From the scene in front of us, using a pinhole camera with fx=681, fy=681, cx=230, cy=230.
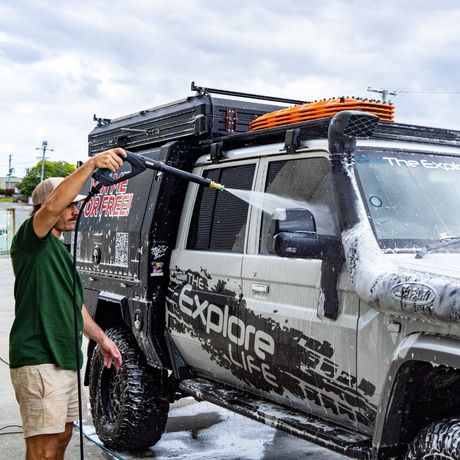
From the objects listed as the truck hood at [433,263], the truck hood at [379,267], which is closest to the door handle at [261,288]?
the truck hood at [379,267]

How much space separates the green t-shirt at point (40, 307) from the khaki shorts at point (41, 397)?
1.8 inches

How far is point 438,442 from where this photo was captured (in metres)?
2.70

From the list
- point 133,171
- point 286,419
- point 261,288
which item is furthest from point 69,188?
point 286,419

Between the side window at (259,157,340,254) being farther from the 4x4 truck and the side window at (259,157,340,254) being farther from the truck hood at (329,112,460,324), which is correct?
the truck hood at (329,112,460,324)

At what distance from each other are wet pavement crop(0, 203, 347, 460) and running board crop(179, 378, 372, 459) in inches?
33.7

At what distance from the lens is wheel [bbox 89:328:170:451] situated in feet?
16.1

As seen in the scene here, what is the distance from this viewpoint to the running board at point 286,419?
321 cm

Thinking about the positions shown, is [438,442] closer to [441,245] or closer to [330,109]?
[441,245]

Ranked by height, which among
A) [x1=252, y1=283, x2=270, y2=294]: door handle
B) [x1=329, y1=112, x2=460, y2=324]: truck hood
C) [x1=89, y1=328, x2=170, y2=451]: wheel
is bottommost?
[x1=89, y1=328, x2=170, y2=451]: wheel

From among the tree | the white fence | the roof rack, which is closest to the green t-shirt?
the roof rack

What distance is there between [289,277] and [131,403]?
1879 millimetres

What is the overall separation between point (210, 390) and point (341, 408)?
3.84 feet

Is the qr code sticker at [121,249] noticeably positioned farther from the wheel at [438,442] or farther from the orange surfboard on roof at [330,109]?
the wheel at [438,442]

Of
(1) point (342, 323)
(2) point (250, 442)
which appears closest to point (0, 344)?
(2) point (250, 442)
